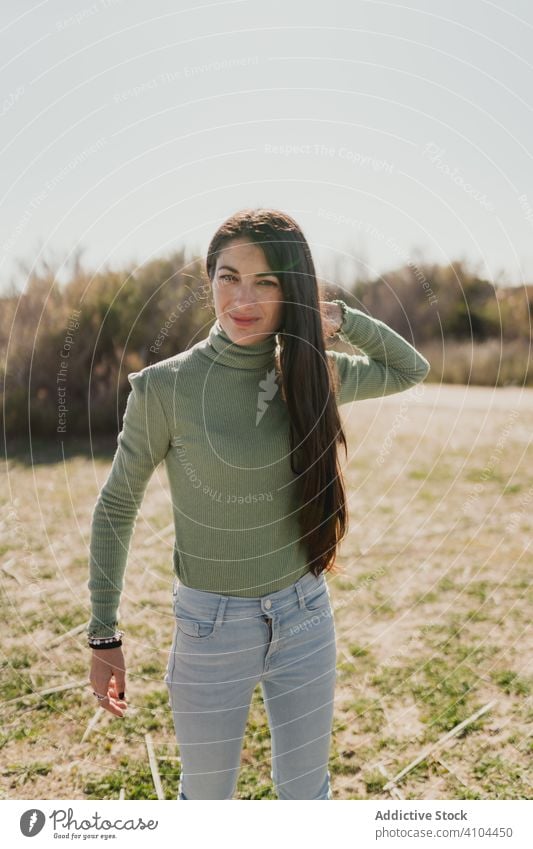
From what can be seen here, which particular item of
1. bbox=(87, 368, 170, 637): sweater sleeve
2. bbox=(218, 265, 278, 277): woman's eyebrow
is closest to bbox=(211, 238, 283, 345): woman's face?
bbox=(218, 265, 278, 277): woman's eyebrow

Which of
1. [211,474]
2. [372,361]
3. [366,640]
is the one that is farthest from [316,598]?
[366,640]

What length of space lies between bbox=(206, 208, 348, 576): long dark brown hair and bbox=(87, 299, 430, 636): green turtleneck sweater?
4 centimetres

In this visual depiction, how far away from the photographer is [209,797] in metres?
1.80

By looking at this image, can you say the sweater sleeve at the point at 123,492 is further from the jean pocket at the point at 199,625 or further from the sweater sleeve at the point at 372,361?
the sweater sleeve at the point at 372,361

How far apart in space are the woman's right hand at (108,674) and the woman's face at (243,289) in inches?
29.6

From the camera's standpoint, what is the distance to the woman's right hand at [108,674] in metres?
1.72

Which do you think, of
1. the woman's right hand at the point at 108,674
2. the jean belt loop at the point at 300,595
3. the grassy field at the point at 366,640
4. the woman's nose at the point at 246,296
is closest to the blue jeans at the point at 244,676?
the jean belt loop at the point at 300,595

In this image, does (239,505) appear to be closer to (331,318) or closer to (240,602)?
(240,602)

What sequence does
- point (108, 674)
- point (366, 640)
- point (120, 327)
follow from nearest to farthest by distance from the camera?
point (108, 674), point (366, 640), point (120, 327)

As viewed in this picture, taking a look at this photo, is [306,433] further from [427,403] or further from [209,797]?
[427,403]

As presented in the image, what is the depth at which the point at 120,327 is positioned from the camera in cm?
644

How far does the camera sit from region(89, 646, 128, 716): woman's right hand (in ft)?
5.65

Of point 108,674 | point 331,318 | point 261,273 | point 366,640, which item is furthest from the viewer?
point 366,640

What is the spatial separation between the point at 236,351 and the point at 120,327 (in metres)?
4.95
